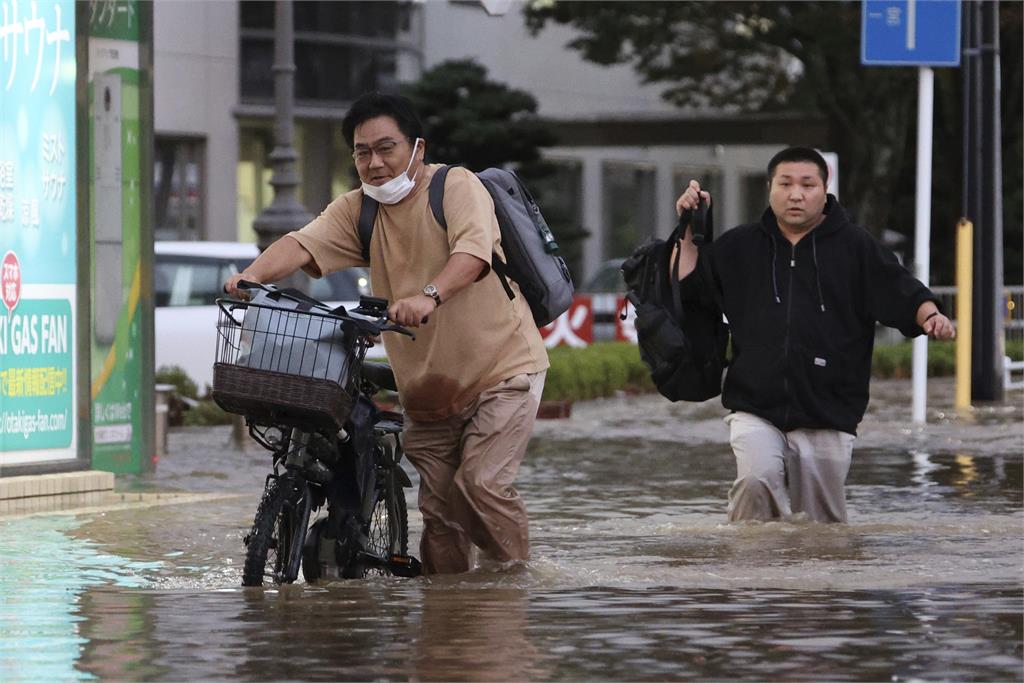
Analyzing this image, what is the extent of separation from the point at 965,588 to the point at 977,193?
12.8 metres

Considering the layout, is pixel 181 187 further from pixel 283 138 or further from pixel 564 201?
pixel 283 138

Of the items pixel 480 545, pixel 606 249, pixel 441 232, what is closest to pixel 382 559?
pixel 480 545

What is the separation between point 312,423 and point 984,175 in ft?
45.3

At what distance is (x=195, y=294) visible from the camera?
74.0 feet

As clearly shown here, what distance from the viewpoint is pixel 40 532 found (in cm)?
1033

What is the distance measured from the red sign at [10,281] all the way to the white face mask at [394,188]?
4.11 metres

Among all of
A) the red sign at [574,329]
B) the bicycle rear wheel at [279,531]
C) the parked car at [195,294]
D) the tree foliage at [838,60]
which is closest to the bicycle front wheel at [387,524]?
the bicycle rear wheel at [279,531]

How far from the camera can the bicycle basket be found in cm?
708

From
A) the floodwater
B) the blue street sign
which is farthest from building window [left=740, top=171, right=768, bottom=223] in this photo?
the floodwater

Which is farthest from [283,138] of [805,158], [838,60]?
[838,60]

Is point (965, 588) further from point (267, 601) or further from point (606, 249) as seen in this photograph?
point (606, 249)

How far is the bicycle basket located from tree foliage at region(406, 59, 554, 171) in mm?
30480

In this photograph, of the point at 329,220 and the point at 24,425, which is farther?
the point at 24,425

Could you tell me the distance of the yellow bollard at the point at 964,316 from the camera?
19.5 metres
